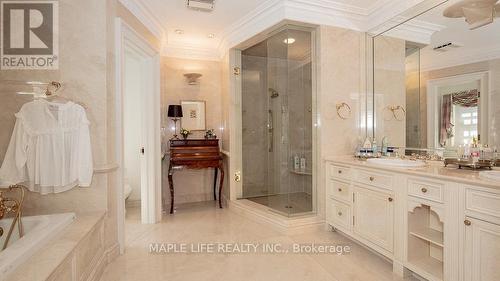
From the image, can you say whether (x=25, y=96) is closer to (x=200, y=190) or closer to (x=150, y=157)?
(x=150, y=157)

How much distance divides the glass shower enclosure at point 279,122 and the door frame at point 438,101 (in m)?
1.25

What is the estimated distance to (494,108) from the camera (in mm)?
2158

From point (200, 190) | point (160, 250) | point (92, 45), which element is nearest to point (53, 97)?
point (92, 45)

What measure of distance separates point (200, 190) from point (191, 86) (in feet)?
5.91

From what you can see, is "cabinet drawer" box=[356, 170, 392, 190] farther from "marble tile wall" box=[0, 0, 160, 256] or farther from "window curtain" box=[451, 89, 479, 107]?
"marble tile wall" box=[0, 0, 160, 256]

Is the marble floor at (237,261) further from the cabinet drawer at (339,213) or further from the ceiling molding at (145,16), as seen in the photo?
the ceiling molding at (145,16)

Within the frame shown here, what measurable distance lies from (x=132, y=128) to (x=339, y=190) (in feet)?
10.7

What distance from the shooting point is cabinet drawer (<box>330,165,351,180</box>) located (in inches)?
111

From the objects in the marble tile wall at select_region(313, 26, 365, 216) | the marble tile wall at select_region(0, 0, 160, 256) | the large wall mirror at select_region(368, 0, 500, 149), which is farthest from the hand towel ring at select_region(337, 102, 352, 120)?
the marble tile wall at select_region(0, 0, 160, 256)

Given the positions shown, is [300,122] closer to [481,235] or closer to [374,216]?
[374,216]

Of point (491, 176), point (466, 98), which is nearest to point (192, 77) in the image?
point (466, 98)

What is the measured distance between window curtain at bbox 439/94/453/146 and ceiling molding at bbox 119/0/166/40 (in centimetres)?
331

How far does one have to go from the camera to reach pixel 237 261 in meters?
2.48

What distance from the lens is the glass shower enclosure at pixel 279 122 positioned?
3.40m
